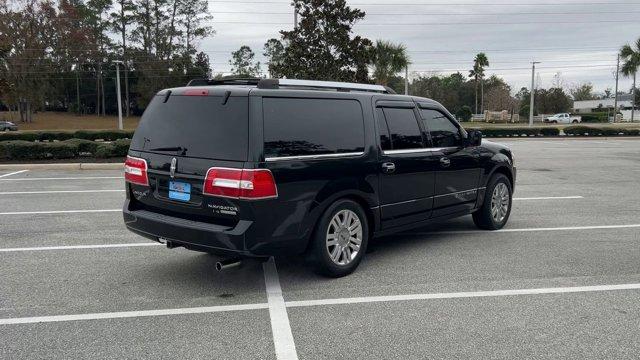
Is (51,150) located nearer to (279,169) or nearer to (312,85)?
(312,85)

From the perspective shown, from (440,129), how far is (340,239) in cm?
214

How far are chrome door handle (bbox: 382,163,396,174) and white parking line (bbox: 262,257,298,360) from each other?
155 centimetres

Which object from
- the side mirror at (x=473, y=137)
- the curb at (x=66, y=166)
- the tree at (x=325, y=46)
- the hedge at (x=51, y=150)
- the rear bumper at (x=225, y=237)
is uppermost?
the tree at (x=325, y=46)

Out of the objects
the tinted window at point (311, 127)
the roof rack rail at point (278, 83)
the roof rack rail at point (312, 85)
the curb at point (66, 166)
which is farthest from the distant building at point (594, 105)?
the tinted window at point (311, 127)

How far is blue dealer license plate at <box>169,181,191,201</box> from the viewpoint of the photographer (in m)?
4.80

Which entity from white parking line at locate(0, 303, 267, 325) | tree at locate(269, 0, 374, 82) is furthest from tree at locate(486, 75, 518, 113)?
white parking line at locate(0, 303, 267, 325)

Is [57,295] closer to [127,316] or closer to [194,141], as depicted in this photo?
[127,316]

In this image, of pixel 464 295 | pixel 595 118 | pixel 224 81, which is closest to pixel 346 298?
pixel 464 295

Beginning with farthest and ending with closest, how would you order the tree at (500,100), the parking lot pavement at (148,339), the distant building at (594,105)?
1. the distant building at (594,105)
2. the tree at (500,100)
3. the parking lot pavement at (148,339)

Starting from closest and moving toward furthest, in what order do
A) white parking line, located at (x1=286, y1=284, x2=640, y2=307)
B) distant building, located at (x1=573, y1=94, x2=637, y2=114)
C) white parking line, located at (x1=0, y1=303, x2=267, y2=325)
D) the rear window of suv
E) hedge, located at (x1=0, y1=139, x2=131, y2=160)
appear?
white parking line, located at (x1=0, y1=303, x2=267, y2=325)
the rear window of suv
white parking line, located at (x1=286, y1=284, x2=640, y2=307)
hedge, located at (x1=0, y1=139, x2=131, y2=160)
distant building, located at (x1=573, y1=94, x2=637, y2=114)

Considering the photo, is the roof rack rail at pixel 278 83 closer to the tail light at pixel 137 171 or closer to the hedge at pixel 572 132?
the tail light at pixel 137 171

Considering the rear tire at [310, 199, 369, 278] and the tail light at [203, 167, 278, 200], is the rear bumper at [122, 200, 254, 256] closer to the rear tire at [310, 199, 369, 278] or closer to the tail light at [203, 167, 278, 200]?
the tail light at [203, 167, 278, 200]

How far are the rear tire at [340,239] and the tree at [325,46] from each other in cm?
1904

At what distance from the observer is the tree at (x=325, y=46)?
78.6ft
